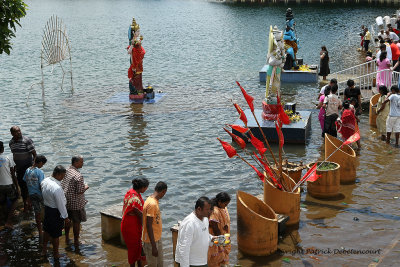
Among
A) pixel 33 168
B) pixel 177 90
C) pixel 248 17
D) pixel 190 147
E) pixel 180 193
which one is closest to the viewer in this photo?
pixel 33 168

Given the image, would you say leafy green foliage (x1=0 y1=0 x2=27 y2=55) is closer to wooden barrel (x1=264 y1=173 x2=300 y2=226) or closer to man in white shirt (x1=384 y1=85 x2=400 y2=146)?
wooden barrel (x1=264 y1=173 x2=300 y2=226)

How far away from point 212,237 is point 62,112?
1473cm

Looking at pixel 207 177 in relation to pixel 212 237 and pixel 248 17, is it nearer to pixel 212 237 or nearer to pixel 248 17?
pixel 212 237

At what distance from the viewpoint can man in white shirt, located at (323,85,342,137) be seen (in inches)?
597

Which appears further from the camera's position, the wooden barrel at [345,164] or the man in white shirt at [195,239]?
the wooden barrel at [345,164]

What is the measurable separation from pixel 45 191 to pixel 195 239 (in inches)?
129

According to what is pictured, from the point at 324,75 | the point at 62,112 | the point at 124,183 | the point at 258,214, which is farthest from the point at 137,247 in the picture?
the point at 324,75

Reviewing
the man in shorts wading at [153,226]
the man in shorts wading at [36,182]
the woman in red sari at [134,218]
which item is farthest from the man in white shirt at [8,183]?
the man in shorts wading at [153,226]

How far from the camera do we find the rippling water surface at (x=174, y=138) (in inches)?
409

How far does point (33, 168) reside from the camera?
1013cm

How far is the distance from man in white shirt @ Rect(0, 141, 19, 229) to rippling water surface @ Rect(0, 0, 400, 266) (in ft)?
1.20

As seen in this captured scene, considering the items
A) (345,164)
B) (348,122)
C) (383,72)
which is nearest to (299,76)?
(383,72)

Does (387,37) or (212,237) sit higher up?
(387,37)

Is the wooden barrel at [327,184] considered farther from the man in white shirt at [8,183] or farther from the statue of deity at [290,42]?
the statue of deity at [290,42]
